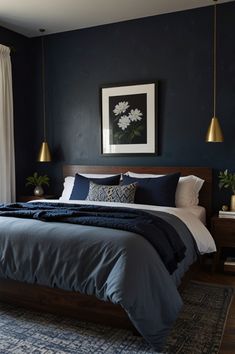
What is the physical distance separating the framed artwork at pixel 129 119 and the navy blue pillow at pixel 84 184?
557 millimetres

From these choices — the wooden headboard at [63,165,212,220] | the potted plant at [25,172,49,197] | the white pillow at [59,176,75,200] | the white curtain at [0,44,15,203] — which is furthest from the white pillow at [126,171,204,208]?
the white curtain at [0,44,15,203]

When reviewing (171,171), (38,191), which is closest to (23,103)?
(38,191)

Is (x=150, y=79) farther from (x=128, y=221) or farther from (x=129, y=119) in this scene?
(x=128, y=221)

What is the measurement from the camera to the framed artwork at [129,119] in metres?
4.34

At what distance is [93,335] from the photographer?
2385 mm

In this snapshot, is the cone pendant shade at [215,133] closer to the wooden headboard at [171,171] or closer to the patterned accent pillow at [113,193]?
the wooden headboard at [171,171]

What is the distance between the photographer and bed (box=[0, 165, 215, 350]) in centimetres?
216

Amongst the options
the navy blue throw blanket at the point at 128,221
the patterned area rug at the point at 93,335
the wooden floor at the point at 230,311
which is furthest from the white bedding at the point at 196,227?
the patterned area rug at the point at 93,335

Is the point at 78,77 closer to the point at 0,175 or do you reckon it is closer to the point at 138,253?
the point at 0,175

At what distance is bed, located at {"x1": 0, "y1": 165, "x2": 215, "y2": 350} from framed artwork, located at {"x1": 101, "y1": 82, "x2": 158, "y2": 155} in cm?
168

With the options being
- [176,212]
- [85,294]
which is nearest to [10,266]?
[85,294]

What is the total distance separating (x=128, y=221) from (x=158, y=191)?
3.84 ft

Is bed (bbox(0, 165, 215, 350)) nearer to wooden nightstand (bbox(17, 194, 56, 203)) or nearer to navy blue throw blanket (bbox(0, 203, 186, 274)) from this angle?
navy blue throw blanket (bbox(0, 203, 186, 274))

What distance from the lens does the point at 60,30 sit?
189 inches
